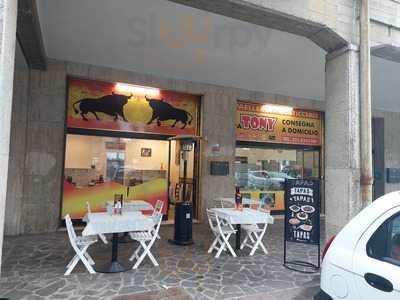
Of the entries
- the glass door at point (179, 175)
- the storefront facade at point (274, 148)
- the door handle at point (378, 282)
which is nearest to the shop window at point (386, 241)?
the door handle at point (378, 282)

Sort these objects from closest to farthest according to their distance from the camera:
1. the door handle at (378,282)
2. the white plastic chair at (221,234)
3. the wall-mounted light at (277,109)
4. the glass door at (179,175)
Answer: the door handle at (378,282) < the white plastic chair at (221,234) < the glass door at (179,175) < the wall-mounted light at (277,109)

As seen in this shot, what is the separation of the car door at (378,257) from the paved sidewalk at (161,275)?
6.82 feet

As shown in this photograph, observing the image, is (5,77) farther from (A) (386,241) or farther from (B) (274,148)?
(B) (274,148)

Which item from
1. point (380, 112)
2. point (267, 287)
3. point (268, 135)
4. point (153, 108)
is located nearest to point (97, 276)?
point (267, 287)

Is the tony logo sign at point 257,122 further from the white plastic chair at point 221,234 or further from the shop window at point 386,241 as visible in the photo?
the shop window at point 386,241

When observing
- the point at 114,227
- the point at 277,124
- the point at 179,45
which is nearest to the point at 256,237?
the point at 114,227

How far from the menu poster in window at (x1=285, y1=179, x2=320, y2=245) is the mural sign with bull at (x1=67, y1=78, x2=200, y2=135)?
4173mm

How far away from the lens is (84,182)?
Answer: 756 cm

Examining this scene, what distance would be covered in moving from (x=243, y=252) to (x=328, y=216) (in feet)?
5.96

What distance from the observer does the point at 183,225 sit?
20.5 feet

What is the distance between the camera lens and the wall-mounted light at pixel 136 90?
7.87m

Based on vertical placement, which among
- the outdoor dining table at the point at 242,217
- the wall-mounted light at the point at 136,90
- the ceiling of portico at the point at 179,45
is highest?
the ceiling of portico at the point at 179,45

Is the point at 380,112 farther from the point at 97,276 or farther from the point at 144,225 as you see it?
the point at 97,276

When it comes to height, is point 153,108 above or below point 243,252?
above
